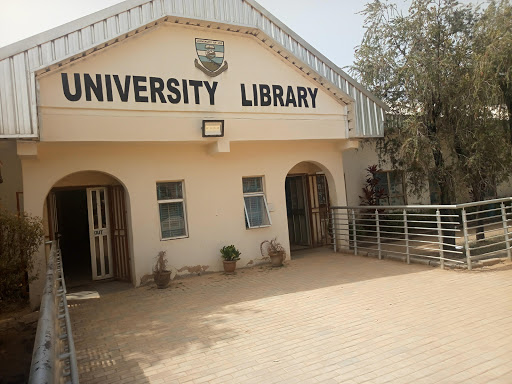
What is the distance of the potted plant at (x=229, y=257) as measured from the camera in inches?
356

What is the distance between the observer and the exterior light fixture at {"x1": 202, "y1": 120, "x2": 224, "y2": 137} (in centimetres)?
836

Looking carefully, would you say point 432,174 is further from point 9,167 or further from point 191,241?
point 9,167

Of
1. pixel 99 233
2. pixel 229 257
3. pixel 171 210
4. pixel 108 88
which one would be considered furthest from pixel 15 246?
pixel 229 257

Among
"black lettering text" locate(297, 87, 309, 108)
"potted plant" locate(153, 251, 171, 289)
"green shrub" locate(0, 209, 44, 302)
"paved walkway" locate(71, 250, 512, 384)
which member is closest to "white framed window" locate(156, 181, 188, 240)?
"potted plant" locate(153, 251, 171, 289)

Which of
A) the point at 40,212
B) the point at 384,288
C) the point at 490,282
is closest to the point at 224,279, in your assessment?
the point at 384,288

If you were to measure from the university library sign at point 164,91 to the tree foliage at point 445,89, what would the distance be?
243 centimetres

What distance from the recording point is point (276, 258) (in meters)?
9.46

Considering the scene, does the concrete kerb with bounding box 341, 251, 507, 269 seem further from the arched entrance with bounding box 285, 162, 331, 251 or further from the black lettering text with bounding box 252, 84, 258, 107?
the black lettering text with bounding box 252, 84, 258, 107

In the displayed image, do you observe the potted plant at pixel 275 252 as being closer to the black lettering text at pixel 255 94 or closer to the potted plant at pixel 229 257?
the potted plant at pixel 229 257

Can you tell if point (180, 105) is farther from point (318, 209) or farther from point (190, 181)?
point (318, 209)

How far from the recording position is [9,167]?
8398mm

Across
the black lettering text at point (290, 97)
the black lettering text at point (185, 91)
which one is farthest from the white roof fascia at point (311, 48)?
the black lettering text at point (185, 91)

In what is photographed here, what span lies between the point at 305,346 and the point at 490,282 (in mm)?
4049

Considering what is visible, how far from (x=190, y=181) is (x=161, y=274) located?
7.43 ft
